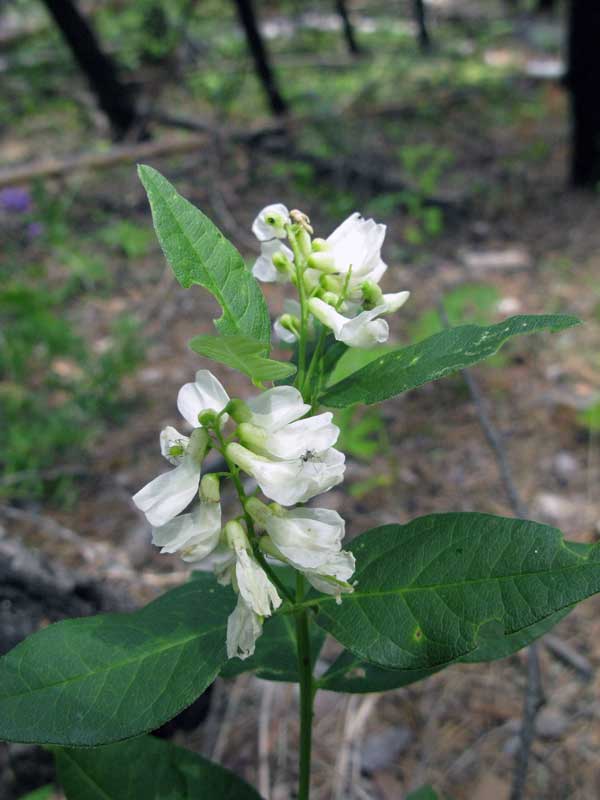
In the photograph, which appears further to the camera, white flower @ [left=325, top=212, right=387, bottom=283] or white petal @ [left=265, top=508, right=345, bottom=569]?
white flower @ [left=325, top=212, right=387, bottom=283]

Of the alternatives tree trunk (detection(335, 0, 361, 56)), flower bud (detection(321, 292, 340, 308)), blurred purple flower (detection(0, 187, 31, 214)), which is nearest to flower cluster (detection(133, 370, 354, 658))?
flower bud (detection(321, 292, 340, 308))

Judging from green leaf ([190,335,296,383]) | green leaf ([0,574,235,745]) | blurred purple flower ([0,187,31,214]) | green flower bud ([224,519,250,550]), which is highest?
green leaf ([190,335,296,383])

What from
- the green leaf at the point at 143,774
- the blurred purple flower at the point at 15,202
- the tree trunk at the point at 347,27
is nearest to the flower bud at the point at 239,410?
the green leaf at the point at 143,774

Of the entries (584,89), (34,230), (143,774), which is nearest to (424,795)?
(143,774)

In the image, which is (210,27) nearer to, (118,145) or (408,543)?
(118,145)

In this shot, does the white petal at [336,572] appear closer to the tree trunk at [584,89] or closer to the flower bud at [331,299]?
the flower bud at [331,299]

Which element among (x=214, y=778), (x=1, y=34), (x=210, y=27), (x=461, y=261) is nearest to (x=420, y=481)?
(x=214, y=778)

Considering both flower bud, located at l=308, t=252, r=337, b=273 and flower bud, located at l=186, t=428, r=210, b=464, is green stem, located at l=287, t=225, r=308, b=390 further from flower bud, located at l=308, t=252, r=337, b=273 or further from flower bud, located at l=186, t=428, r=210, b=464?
flower bud, located at l=186, t=428, r=210, b=464
